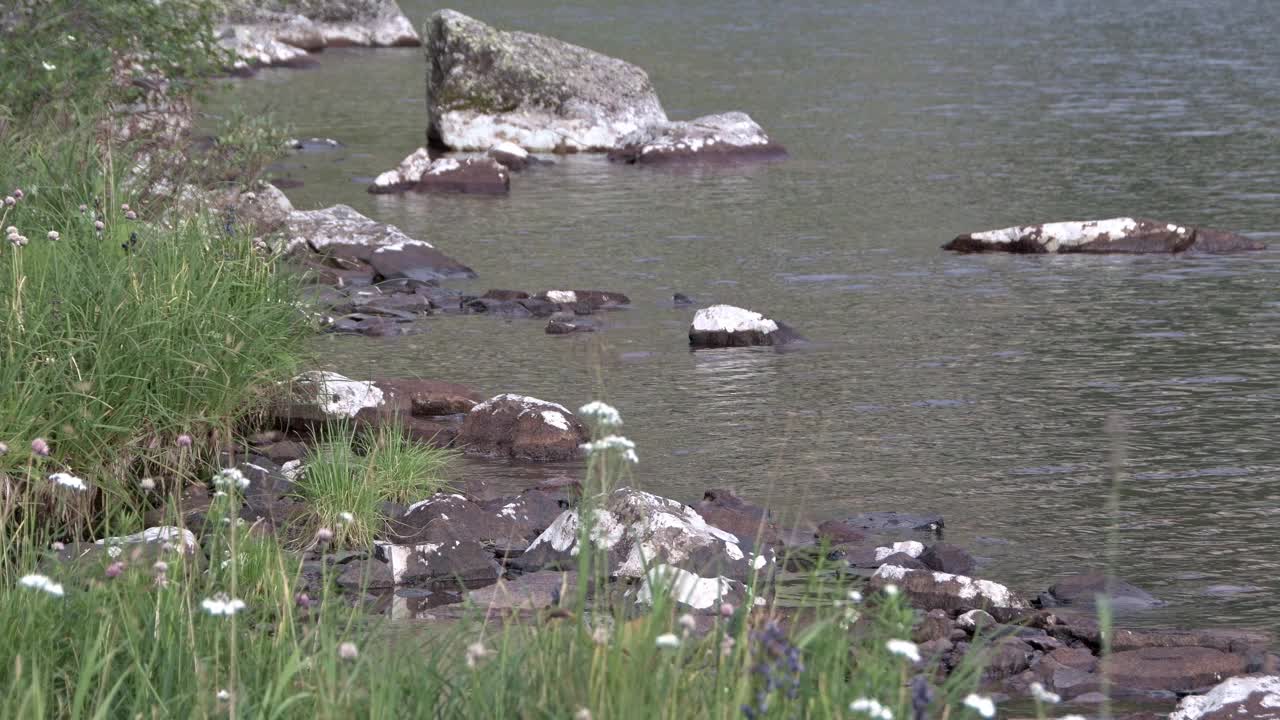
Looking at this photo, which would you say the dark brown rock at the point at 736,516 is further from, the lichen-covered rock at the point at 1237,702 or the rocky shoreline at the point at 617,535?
the lichen-covered rock at the point at 1237,702

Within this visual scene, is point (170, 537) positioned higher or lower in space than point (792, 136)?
higher

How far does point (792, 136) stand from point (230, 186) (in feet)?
44.7

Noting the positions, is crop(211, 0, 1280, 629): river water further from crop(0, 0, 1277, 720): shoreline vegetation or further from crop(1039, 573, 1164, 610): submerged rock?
crop(0, 0, 1277, 720): shoreline vegetation

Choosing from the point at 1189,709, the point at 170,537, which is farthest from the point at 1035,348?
the point at 170,537

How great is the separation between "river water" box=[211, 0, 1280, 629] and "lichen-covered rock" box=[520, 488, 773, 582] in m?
0.63

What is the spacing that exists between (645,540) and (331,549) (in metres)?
1.50

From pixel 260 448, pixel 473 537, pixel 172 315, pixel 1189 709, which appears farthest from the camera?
pixel 260 448

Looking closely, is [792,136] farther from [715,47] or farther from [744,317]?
[715,47]

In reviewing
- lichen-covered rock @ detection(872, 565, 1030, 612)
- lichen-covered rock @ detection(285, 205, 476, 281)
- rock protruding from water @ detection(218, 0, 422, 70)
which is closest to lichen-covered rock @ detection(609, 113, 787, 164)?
lichen-covered rock @ detection(285, 205, 476, 281)

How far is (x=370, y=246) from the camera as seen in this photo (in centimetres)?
1645

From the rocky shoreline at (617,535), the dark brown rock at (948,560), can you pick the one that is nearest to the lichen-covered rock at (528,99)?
the rocky shoreline at (617,535)

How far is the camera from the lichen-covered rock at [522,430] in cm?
980

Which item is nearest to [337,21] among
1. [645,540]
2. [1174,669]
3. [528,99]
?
[528,99]

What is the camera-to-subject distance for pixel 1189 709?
5965 millimetres
